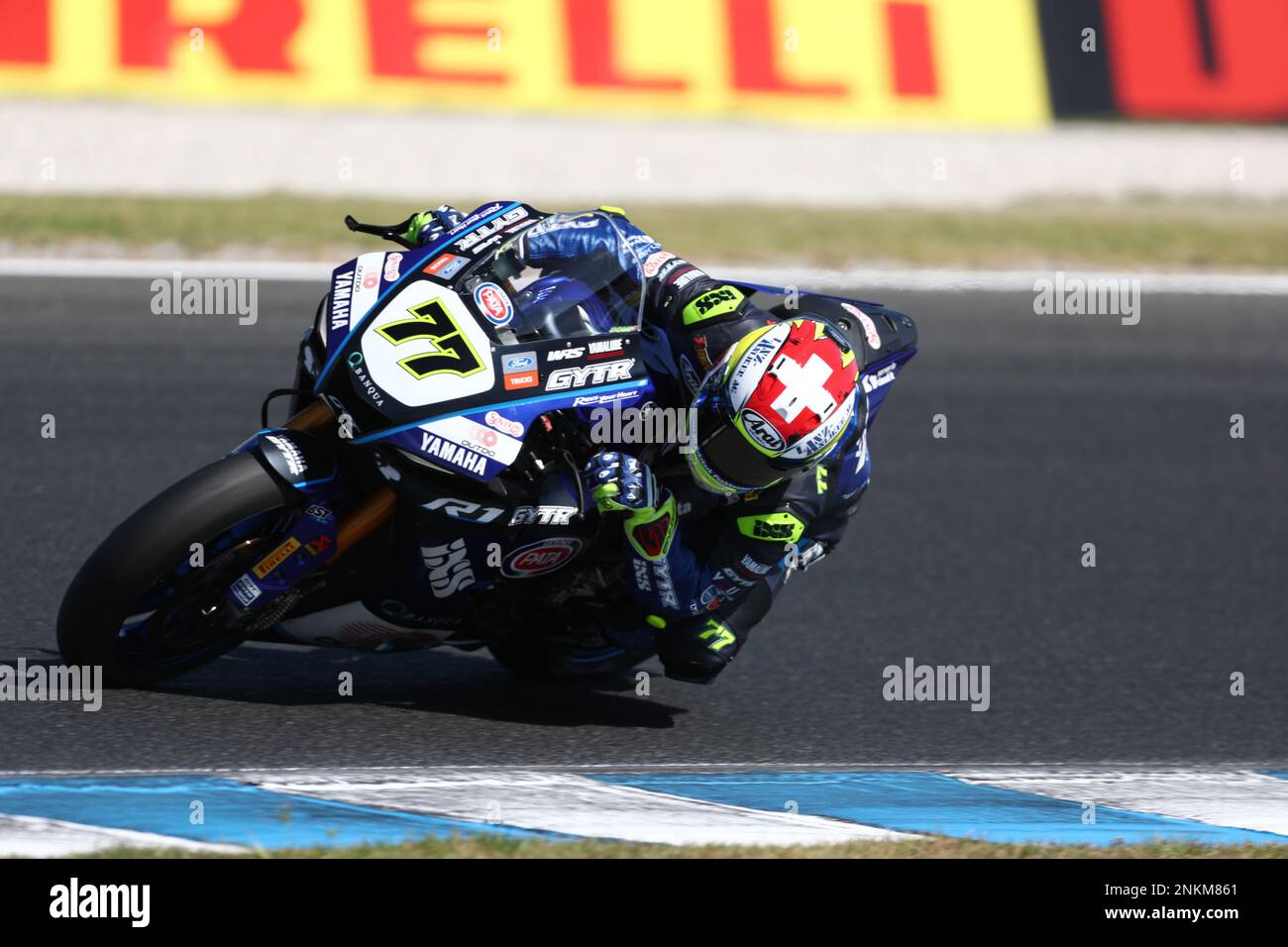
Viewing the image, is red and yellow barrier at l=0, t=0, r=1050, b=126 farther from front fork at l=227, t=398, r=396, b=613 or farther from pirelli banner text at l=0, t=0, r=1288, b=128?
front fork at l=227, t=398, r=396, b=613

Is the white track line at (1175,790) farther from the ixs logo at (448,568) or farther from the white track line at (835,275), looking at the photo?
the white track line at (835,275)

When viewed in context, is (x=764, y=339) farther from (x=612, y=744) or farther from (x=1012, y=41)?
(x=1012, y=41)

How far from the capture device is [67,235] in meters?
10.4

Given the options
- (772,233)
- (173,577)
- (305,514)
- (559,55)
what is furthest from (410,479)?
(559,55)

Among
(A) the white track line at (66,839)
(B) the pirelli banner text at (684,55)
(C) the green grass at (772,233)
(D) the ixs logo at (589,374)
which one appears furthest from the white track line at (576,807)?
(B) the pirelli banner text at (684,55)

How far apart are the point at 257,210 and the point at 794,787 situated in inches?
290

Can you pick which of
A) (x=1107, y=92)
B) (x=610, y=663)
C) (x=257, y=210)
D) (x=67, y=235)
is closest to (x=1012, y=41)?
(x=1107, y=92)

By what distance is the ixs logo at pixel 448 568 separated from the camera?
4.87m

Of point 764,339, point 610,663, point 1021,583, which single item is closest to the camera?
point 764,339

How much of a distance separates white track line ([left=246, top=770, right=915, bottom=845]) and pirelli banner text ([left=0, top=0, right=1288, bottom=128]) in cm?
924

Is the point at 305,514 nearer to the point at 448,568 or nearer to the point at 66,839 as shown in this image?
the point at 448,568

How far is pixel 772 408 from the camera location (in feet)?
14.8

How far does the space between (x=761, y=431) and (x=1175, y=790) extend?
1.52m

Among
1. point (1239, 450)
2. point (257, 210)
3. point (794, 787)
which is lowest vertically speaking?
point (794, 787)
